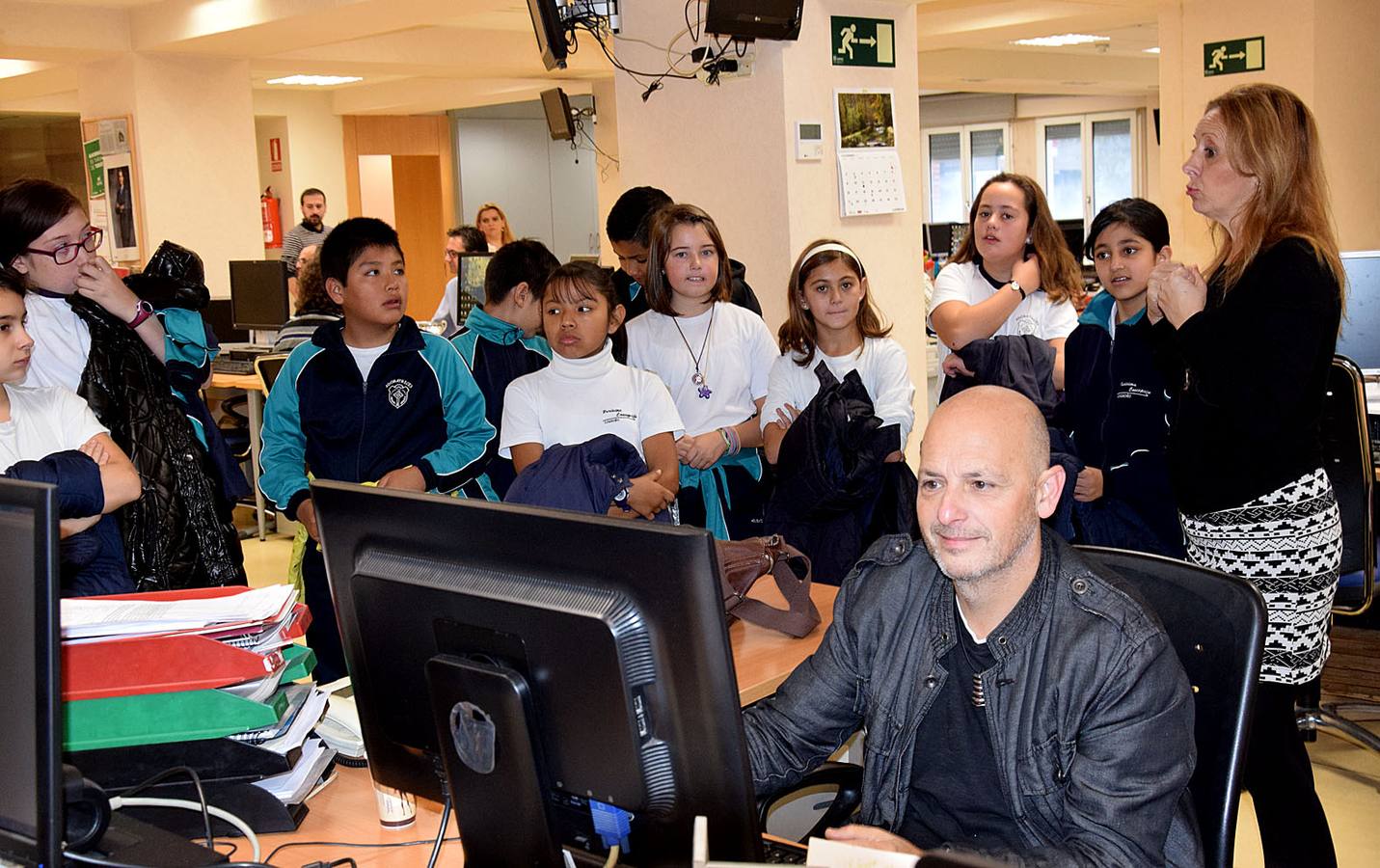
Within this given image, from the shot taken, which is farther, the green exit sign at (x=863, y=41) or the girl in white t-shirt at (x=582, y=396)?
the green exit sign at (x=863, y=41)

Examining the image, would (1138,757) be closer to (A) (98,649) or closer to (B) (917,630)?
(B) (917,630)

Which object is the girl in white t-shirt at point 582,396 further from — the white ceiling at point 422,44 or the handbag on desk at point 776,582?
the white ceiling at point 422,44

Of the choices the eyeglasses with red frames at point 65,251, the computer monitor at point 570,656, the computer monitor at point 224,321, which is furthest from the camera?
the computer monitor at point 224,321

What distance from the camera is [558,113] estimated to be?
Answer: 10086 millimetres

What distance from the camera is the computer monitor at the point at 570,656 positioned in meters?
1.20

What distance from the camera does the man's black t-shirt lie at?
166 cm

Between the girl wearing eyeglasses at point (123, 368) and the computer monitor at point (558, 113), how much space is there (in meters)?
7.20

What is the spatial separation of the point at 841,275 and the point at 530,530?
243 centimetres

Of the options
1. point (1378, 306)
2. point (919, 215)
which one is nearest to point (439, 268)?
point (919, 215)

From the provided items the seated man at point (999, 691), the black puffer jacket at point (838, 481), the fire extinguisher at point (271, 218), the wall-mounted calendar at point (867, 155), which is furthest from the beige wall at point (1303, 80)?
the fire extinguisher at point (271, 218)

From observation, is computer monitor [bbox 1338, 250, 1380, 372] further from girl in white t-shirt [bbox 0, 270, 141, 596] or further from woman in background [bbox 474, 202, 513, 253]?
woman in background [bbox 474, 202, 513, 253]

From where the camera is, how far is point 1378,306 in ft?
14.0

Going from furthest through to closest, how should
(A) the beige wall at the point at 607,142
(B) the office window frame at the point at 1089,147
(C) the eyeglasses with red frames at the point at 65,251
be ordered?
1. (B) the office window frame at the point at 1089,147
2. (A) the beige wall at the point at 607,142
3. (C) the eyeglasses with red frames at the point at 65,251

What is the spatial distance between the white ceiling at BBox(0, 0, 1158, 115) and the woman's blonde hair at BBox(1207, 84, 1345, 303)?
3263mm
